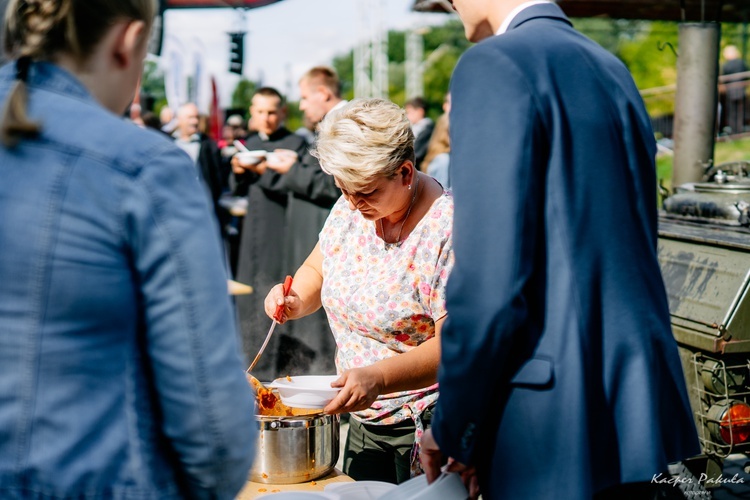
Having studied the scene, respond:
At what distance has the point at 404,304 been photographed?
2348 millimetres

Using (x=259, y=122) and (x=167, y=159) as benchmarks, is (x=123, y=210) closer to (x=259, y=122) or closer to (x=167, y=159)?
(x=167, y=159)

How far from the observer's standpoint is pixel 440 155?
664cm

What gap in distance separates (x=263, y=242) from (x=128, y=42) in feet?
15.4

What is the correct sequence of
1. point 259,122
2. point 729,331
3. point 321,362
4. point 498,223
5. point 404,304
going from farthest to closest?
1. point 259,122
2. point 321,362
3. point 729,331
4. point 404,304
5. point 498,223

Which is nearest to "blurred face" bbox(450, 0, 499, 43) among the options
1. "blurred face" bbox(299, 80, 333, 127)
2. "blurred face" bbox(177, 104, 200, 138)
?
"blurred face" bbox(299, 80, 333, 127)

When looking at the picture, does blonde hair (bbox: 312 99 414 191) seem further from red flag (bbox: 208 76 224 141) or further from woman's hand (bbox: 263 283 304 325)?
red flag (bbox: 208 76 224 141)

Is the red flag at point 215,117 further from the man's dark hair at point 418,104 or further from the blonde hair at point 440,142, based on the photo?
the blonde hair at point 440,142

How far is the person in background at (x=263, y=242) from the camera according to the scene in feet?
18.7

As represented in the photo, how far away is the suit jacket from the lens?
4.89 feet

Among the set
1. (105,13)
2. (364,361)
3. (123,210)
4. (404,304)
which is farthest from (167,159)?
(364,361)

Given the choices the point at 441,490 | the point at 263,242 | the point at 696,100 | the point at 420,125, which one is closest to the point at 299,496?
the point at 441,490

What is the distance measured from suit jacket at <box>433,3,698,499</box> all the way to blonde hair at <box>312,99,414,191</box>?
2.45ft

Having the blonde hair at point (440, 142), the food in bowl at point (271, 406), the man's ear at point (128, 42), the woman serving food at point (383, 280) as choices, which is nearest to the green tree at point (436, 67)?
the blonde hair at point (440, 142)

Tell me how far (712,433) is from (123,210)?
2674 millimetres
